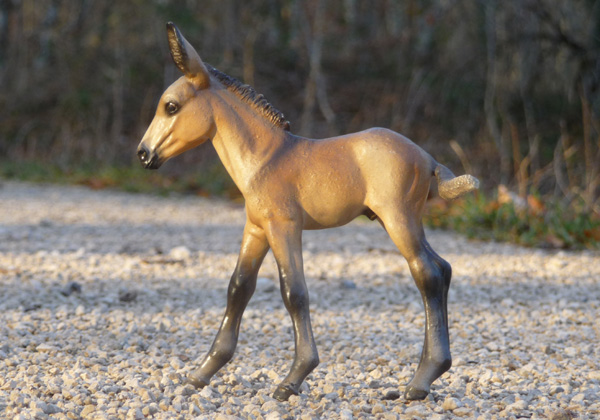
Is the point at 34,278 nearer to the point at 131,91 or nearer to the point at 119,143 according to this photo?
→ the point at 119,143

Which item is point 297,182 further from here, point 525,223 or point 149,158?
point 525,223

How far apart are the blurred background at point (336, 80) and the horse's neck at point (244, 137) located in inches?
146

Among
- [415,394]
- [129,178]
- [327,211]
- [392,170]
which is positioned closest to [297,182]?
[327,211]

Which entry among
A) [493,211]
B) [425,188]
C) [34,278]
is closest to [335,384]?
[425,188]

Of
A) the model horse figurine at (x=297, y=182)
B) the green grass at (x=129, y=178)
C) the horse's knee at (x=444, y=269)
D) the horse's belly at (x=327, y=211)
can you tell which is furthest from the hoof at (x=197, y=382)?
the green grass at (x=129, y=178)

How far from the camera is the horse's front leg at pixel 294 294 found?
210 centimetres

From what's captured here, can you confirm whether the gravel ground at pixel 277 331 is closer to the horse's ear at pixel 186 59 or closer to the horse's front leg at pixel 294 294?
the horse's front leg at pixel 294 294

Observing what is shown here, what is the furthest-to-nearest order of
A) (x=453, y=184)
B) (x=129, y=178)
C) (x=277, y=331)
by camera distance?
(x=129, y=178)
(x=277, y=331)
(x=453, y=184)

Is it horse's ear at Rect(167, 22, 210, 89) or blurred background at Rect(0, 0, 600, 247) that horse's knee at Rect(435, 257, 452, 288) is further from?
blurred background at Rect(0, 0, 600, 247)

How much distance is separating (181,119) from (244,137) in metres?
0.21

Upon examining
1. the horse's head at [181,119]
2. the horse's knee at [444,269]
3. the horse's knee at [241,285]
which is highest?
the horse's head at [181,119]

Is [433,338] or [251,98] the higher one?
[251,98]

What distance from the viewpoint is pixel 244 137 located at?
218 cm

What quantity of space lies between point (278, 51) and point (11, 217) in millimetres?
7595
